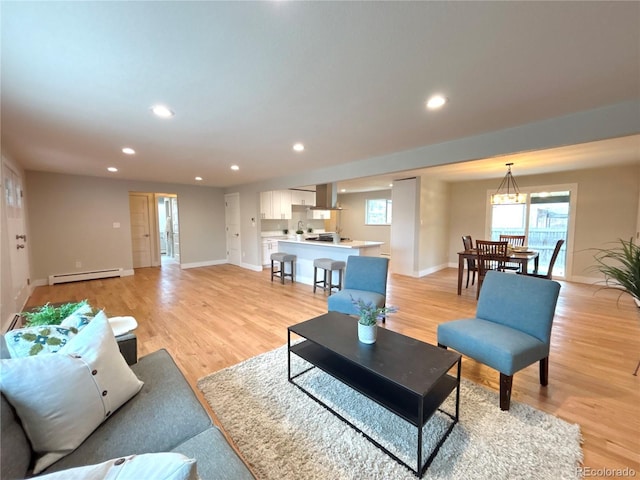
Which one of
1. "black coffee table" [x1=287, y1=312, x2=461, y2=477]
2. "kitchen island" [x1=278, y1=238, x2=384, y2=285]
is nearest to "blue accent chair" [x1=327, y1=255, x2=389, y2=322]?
"black coffee table" [x1=287, y1=312, x2=461, y2=477]

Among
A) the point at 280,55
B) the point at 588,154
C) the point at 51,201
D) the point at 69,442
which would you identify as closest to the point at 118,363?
the point at 69,442

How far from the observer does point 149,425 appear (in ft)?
3.73

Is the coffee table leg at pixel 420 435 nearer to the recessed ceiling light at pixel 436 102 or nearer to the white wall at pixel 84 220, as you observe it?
the recessed ceiling light at pixel 436 102

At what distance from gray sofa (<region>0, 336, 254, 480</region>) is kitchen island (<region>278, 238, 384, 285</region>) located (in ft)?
11.3

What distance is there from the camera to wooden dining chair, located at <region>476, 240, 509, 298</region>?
4.17 m

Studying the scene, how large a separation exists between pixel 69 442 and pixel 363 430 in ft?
4.79

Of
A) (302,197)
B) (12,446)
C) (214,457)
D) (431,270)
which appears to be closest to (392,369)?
(214,457)

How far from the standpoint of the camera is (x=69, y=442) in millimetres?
1004

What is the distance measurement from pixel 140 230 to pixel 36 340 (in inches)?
278

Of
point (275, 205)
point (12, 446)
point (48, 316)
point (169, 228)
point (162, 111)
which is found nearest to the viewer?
point (12, 446)

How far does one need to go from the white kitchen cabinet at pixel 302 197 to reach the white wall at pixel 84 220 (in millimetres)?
2670

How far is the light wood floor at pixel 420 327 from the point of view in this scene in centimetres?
184

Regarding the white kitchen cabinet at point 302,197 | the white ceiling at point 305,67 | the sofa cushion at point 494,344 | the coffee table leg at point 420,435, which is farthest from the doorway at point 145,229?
the coffee table leg at point 420,435

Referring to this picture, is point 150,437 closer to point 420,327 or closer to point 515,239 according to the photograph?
point 420,327
